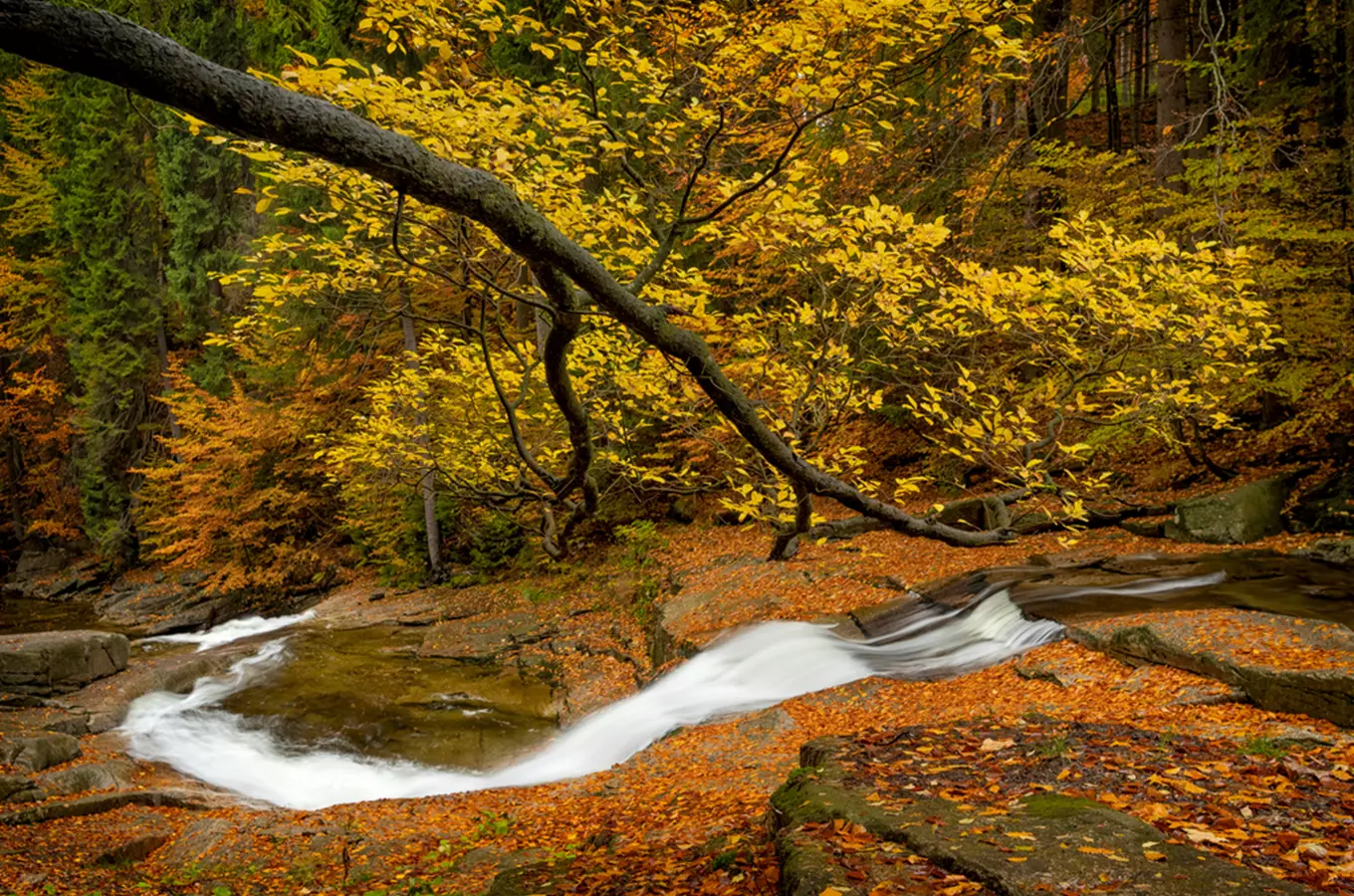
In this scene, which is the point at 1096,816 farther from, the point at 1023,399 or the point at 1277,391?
the point at 1277,391

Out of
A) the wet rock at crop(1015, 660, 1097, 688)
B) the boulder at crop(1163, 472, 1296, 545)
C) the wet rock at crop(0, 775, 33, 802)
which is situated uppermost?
the boulder at crop(1163, 472, 1296, 545)

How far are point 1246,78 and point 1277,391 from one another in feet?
16.9

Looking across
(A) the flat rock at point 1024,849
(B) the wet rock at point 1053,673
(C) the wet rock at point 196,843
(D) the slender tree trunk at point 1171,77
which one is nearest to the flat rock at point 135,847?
(C) the wet rock at point 196,843

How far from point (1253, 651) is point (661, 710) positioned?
5.79m

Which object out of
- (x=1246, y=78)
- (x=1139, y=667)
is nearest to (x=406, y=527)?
(x=1139, y=667)

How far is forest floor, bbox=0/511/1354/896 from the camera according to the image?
323 centimetres

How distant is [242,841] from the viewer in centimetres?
626

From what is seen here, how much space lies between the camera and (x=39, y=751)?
8.23 meters

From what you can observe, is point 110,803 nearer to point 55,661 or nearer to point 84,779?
point 84,779

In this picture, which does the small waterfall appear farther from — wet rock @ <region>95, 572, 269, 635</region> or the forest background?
wet rock @ <region>95, 572, 269, 635</region>

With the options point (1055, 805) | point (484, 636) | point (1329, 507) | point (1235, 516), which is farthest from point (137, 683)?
point (1329, 507)

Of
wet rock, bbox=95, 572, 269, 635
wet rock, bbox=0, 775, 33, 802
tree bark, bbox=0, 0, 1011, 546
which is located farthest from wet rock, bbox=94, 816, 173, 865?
wet rock, bbox=95, 572, 269, 635

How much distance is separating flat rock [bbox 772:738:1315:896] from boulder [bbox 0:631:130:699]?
12433 millimetres

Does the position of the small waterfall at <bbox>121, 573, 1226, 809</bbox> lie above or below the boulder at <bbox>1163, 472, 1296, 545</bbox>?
below
